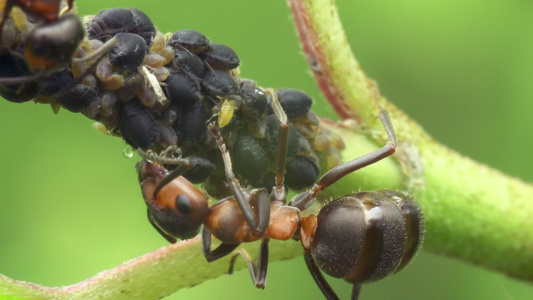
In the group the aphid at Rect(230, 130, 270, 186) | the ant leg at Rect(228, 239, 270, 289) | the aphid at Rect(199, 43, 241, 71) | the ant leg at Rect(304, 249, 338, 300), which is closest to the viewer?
the aphid at Rect(199, 43, 241, 71)

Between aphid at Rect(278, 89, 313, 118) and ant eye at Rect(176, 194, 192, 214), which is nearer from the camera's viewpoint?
aphid at Rect(278, 89, 313, 118)

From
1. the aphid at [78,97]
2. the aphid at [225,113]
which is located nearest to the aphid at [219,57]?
the aphid at [225,113]

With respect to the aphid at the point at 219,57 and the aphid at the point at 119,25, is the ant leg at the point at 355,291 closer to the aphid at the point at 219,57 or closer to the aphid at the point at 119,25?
the aphid at the point at 219,57

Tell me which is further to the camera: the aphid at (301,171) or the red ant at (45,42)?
the aphid at (301,171)

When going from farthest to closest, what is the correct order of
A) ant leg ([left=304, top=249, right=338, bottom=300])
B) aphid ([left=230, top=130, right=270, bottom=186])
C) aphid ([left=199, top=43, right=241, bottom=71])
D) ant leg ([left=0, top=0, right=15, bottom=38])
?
ant leg ([left=304, top=249, right=338, bottom=300])
aphid ([left=230, top=130, right=270, bottom=186])
aphid ([left=199, top=43, right=241, bottom=71])
ant leg ([left=0, top=0, right=15, bottom=38])

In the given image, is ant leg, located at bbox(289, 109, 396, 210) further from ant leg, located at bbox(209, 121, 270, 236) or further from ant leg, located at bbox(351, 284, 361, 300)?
ant leg, located at bbox(351, 284, 361, 300)

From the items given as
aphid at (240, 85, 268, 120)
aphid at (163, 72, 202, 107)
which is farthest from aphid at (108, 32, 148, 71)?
aphid at (240, 85, 268, 120)

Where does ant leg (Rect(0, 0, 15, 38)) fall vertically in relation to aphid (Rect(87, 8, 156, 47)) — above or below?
above
